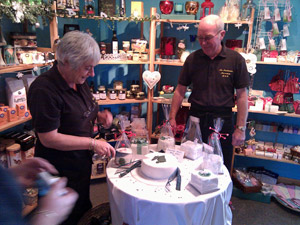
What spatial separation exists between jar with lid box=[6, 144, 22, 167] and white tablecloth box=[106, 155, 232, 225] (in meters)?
1.04

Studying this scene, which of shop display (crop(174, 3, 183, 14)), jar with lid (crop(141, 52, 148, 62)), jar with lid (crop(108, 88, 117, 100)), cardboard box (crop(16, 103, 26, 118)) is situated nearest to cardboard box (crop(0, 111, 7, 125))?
cardboard box (crop(16, 103, 26, 118))

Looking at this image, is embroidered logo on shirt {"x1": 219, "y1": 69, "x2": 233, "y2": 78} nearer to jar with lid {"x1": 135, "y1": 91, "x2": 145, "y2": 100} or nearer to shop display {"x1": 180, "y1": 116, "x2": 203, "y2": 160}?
shop display {"x1": 180, "y1": 116, "x2": 203, "y2": 160}

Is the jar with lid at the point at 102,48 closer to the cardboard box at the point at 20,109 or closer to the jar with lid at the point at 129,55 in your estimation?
the jar with lid at the point at 129,55

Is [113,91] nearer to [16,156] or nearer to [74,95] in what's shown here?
[16,156]

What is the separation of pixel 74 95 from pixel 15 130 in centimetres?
131

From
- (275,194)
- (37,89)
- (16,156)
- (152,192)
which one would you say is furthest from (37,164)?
(275,194)

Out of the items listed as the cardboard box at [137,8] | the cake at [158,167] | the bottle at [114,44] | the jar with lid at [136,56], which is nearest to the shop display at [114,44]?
the bottle at [114,44]

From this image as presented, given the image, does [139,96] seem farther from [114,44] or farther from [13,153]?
[13,153]

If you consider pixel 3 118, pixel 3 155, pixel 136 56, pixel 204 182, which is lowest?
pixel 3 155

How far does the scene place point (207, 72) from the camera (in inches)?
83.9

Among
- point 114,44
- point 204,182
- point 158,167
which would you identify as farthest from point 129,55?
point 204,182

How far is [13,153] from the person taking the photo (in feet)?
6.73

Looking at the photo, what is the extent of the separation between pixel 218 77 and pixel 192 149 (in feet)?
2.34

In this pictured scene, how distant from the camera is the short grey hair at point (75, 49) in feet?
4.28
